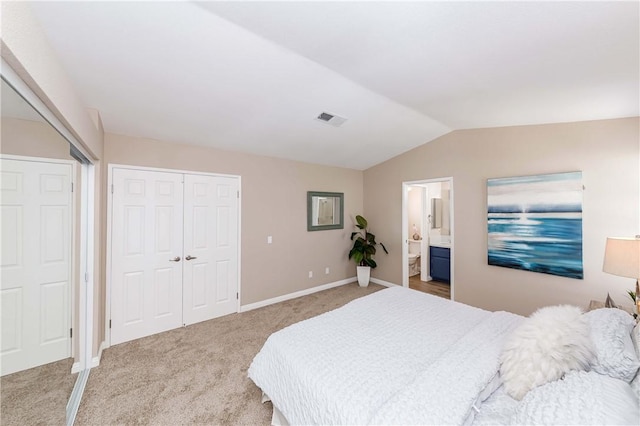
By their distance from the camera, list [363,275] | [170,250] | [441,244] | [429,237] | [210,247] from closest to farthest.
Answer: [170,250] < [210,247] < [363,275] < [441,244] < [429,237]

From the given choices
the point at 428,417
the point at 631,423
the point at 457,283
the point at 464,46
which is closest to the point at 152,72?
the point at 464,46

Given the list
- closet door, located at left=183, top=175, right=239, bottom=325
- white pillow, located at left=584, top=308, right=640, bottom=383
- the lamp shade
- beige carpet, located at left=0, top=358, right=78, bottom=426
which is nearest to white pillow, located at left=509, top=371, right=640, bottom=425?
white pillow, located at left=584, top=308, right=640, bottom=383

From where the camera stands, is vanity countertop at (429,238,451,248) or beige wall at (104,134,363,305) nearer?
beige wall at (104,134,363,305)

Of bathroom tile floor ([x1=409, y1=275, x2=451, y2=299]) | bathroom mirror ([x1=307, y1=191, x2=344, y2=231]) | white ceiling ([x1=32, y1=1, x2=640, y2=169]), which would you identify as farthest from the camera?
bathroom tile floor ([x1=409, y1=275, x2=451, y2=299])

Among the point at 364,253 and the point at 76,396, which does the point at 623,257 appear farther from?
the point at 76,396

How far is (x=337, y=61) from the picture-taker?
6.46ft

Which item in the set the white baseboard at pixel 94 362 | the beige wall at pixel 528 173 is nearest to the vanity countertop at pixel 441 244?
the beige wall at pixel 528 173

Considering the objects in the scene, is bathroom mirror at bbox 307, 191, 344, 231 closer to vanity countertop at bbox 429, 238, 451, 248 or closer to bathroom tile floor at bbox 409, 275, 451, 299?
bathroom tile floor at bbox 409, 275, 451, 299

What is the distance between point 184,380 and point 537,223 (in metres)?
3.98

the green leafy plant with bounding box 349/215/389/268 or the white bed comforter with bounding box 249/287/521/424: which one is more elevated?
the green leafy plant with bounding box 349/215/389/268

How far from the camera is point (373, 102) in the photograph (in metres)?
2.72

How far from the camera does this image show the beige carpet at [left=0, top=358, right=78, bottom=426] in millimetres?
1227

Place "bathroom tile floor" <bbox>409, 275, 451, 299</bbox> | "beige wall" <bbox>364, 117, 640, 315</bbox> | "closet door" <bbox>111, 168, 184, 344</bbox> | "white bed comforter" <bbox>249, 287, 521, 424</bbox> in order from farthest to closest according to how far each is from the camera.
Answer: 1. "bathroom tile floor" <bbox>409, 275, 451, 299</bbox>
2. "closet door" <bbox>111, 168, 184, 344</bbox>
3. "beige wall" <bbox>364, 117, 640, 315</bbox>
4. "white bed comforter" <bbox>249, 287, 521, 424</bbox>

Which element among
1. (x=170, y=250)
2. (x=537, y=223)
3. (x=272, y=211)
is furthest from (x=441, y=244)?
(x=170, y=250)
